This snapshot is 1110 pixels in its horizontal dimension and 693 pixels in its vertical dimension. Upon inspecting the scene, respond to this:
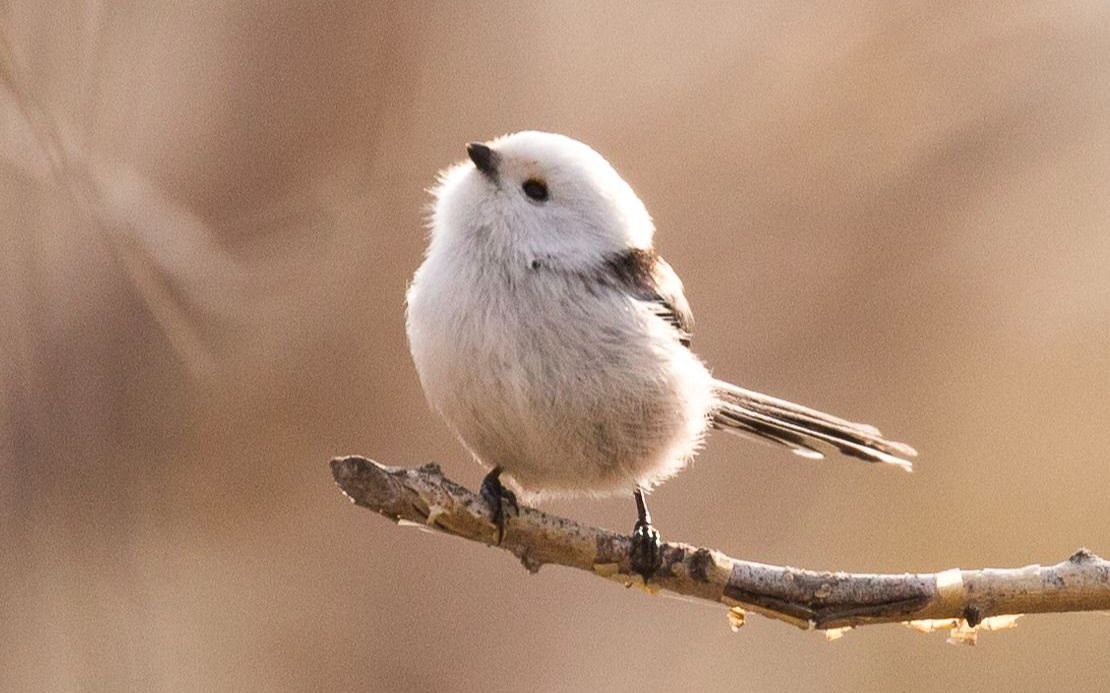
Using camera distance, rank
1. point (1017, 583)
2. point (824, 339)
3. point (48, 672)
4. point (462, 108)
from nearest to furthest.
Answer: point (1017, 583) → point (48, 672) → point (462, 108) → point (824, 339)

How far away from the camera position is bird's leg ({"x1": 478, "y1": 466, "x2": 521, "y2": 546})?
2169 mm

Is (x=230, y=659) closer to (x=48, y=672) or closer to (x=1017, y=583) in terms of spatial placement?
(x=48, y=672)

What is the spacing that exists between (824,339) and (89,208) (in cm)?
249

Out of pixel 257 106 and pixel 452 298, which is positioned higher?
pixel 257 106

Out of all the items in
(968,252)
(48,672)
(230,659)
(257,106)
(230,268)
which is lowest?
(48,672)

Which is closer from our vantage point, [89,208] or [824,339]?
[89,208]

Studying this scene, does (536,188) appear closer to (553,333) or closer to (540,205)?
(540,205)

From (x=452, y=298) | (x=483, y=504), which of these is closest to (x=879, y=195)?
(x=452, y=298)

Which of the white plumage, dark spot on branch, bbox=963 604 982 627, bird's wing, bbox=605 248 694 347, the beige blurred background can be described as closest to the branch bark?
dark spot on branch, bbox=963 604 982 627

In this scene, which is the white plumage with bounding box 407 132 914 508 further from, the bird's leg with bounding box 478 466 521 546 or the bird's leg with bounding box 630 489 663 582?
the bird's leg with bounding box 630 489 663 582

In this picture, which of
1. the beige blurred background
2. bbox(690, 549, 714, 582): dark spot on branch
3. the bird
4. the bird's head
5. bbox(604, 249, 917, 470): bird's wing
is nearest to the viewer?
bbox(690, 549, 714, 582): dark spot on branch

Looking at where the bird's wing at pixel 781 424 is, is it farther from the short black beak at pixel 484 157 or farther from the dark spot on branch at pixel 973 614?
the dark spot on branch at pixel 973 614

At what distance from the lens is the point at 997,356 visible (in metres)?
4.57

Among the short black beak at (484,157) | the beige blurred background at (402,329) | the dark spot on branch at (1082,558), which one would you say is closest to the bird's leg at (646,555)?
the dark spot on branch at (1082,558)
